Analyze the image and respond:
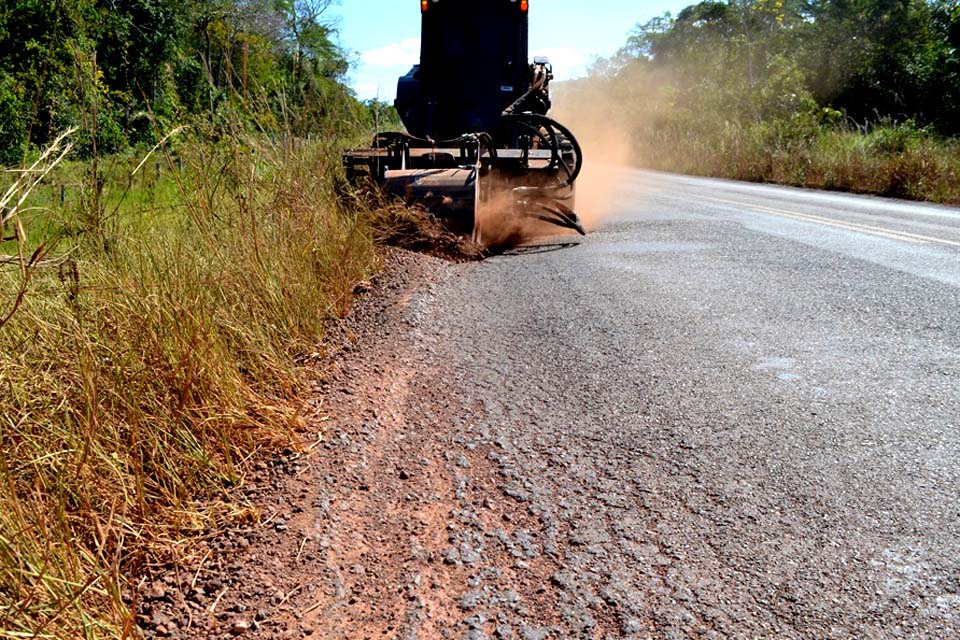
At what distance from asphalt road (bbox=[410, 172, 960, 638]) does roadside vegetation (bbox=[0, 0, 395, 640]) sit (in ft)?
3.07

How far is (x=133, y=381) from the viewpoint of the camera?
3.30m

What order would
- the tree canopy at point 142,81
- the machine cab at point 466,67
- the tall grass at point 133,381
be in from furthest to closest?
the machine cab at point 466,67
the tree canopy at point 142,81
the tall grass at point 133,381

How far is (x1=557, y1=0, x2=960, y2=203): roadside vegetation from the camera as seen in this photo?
19.7 meters

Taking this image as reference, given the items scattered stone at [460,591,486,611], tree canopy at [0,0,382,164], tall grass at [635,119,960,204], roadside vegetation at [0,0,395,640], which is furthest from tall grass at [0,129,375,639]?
tall grass at [635,119,960,204]

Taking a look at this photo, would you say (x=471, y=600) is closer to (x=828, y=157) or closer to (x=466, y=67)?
(x=466, y=67)

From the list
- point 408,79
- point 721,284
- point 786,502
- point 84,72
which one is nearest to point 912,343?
point 721,284

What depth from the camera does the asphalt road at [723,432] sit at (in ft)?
8.62

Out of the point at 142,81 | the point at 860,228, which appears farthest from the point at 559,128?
the point at 142,81

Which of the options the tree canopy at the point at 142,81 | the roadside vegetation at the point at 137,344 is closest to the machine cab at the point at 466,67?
the tree canopy at the point at 142,81

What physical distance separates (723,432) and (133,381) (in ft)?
8.31

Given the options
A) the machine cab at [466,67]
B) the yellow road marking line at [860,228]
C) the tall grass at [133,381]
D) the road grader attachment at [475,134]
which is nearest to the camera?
→ the tall grass at [133,381]

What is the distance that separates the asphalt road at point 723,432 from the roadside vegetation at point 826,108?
464 inches

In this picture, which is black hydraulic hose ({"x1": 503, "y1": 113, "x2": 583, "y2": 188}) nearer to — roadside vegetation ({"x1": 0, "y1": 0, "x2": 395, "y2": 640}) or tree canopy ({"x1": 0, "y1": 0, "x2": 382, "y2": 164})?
tree canopy ({"x1": 0, "y1": 0, "x2": 382, "y2": 164})

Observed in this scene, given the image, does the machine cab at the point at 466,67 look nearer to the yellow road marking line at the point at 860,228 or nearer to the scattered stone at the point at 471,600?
the yellow road marking line at the point at 860,228
